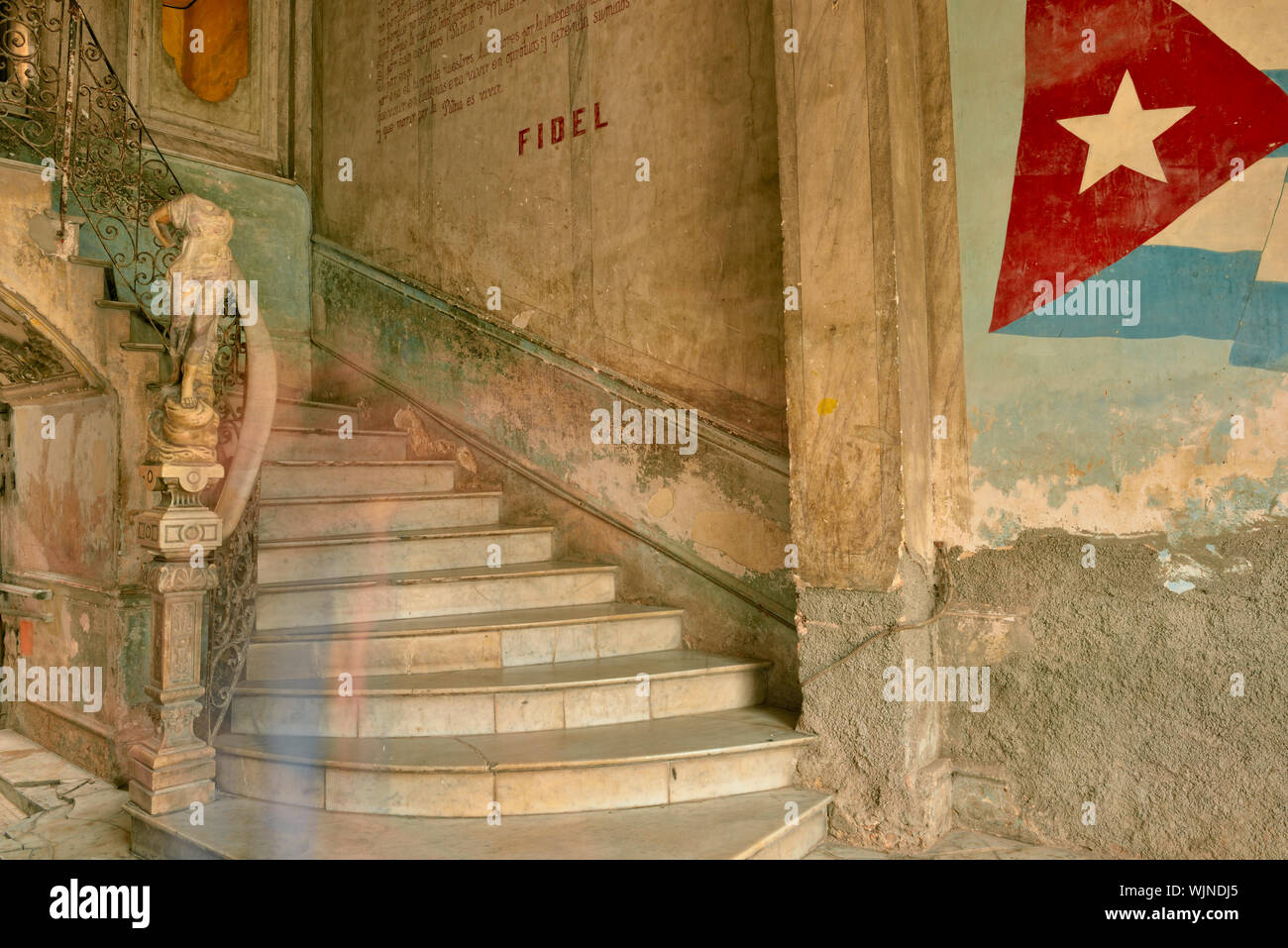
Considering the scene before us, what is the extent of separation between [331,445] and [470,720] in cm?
247

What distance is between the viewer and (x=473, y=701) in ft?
10.1

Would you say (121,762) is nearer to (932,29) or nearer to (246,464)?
(246,464)

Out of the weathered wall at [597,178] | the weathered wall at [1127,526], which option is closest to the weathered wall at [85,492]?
the weathered wall at [597,178]

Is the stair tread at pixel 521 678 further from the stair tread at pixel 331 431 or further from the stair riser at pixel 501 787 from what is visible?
the stair tread at pixel 331 431

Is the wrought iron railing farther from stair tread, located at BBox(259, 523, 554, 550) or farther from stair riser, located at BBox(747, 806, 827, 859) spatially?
stair riser, located at BBox(747, 806, 827, 859)

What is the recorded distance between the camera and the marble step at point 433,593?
11.5ft

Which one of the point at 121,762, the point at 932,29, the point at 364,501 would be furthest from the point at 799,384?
the point at 121,762

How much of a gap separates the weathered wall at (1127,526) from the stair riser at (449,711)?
3.99 feet

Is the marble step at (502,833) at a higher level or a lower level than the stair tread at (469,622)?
lower

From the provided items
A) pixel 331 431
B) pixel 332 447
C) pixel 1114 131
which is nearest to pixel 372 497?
pixel 332 447

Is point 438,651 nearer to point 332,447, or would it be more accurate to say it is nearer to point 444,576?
point 444,576

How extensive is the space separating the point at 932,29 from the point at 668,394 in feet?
6.01

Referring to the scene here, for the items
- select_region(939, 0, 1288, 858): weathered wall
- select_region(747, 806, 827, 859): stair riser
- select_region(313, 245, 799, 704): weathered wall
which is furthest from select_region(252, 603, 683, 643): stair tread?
select_region(939, 0, 1288, 858): weathered wall

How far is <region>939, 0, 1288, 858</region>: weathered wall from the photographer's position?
2586 millimetres
